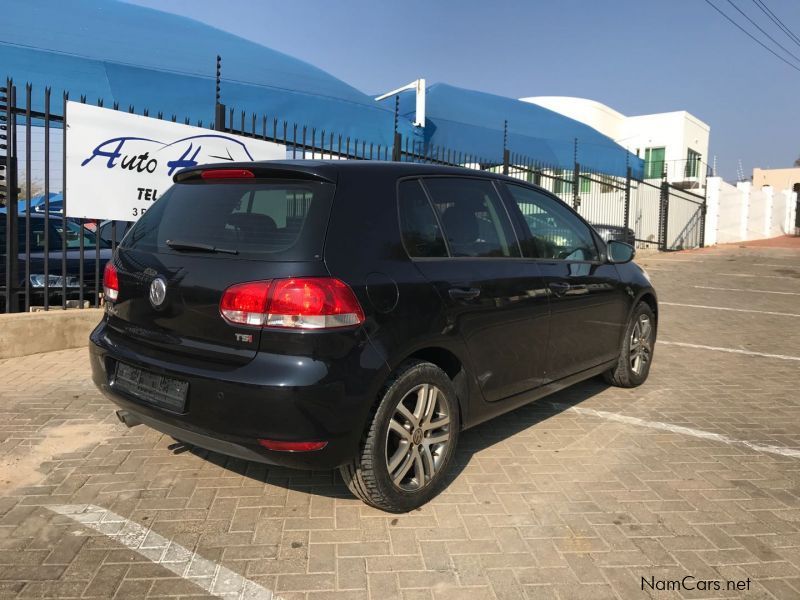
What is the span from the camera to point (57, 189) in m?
7.44

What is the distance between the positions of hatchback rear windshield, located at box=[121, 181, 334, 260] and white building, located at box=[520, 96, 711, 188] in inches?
1413

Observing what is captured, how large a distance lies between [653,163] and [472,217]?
121 ft

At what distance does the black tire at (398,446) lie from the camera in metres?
2.80

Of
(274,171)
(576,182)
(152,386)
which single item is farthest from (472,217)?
(576,182)

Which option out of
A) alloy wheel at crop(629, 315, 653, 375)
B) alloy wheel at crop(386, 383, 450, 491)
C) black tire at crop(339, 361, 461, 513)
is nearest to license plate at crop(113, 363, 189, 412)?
black tire at crop(339, 361, 461, 513)

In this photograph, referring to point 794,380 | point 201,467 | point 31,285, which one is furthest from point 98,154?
point 794,380

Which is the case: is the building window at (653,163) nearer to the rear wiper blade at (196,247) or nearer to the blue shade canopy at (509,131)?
the blue shade canopy at (509,131)

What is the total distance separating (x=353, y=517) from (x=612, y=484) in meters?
1.45

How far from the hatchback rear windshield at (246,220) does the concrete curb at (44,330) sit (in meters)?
3.25

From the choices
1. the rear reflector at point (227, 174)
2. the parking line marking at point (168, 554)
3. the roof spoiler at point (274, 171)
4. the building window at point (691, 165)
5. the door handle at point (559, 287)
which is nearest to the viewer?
the parking line marking at point (168, 554)

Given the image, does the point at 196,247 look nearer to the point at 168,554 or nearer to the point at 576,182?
the point at 168,554

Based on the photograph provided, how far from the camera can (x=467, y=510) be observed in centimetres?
310

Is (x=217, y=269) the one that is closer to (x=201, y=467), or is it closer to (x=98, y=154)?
(x=201, y=467)

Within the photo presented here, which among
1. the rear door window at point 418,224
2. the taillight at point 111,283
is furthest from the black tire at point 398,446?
the taillight at point 111,283
